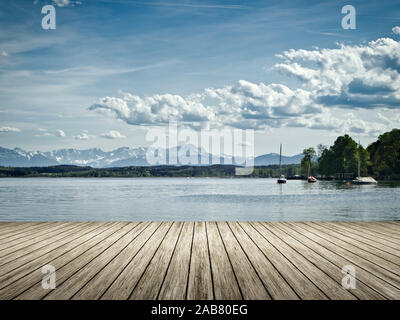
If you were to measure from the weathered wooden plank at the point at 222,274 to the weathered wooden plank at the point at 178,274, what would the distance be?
297mm

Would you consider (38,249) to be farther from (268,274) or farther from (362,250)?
(362,250)

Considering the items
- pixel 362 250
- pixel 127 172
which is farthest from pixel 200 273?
pixel 127 172

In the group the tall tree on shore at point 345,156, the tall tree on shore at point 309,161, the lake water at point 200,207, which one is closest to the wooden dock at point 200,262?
the lake water at point 200,207

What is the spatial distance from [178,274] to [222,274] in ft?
1.52

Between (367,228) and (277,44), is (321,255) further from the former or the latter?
(277,44)

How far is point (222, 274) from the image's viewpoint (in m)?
3.74

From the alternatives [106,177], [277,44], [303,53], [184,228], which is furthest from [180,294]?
[106,177]

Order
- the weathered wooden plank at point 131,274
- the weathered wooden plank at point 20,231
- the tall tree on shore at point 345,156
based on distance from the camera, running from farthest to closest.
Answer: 1. the tall tree on shore at point 345,156
2. the weathered wooden plank at point 20,231
3. the weathered wooden plank at point 131,274

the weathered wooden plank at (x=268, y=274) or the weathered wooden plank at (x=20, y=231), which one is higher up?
the weathered wooden plank at (x=268, y=274)

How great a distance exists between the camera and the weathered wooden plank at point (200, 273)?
122 inches

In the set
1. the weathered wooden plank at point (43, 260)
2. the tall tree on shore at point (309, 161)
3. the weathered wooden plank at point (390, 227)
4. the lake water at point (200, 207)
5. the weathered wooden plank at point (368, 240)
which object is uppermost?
the tall tree on shore at point (309, 161)

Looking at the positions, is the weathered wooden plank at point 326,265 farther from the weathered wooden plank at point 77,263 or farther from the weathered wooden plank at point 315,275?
the weathered wooden plank at point 77,263

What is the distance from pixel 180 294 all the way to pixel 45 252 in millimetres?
2639

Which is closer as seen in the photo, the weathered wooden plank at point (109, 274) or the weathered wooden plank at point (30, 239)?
the weathered wooden plank at point (109, 274)
